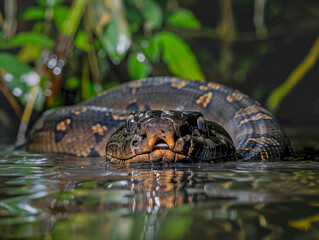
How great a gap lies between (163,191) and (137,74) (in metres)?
4.41

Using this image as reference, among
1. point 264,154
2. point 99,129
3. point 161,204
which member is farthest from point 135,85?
point 161,204

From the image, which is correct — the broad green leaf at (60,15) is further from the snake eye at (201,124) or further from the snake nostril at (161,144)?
the snake nostril at (161,144)

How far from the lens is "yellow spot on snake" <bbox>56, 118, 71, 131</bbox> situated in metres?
4.58

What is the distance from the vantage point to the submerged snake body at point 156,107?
3975 mm

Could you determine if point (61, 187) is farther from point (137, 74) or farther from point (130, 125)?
point (137, 74)

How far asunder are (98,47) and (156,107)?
2.45m

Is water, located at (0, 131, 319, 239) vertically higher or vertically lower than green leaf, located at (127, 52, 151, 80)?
lower

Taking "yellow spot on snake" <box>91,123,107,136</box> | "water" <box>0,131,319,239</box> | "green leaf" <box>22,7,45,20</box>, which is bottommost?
"water" <box>0,131,319,239</box>

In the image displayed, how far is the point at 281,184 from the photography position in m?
1.84

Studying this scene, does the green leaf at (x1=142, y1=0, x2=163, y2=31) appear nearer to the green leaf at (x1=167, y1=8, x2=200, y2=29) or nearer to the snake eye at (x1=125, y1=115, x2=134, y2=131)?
the green leaf at (x1=167, y1=8, x2=200, y2=29)

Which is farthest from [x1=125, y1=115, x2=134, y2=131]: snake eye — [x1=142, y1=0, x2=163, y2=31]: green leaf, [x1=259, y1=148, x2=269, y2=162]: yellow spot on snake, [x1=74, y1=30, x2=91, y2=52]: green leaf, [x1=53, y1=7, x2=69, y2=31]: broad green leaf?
[x1=74, y1=30, x2=91, y2=52]: green leaf

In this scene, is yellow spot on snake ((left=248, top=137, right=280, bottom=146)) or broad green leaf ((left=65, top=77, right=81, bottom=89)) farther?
broad green leaf ((left=65, top=77, right=81, bottom=89))

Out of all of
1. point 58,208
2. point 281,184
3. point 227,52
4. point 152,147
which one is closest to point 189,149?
point 152,147

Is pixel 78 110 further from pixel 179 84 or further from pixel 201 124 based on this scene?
pixel 201 124
